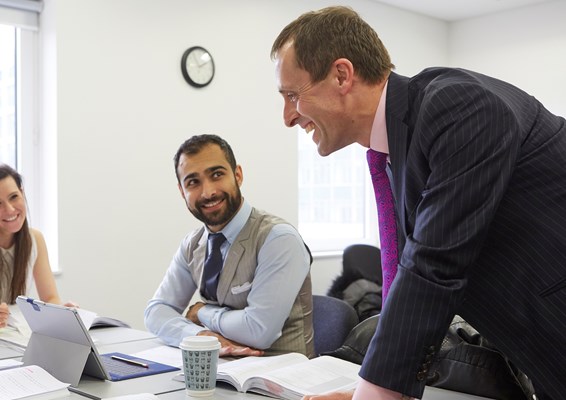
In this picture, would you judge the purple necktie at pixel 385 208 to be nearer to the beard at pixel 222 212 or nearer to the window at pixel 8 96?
the beard at pixel 222 212

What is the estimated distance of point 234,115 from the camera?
15.9ft

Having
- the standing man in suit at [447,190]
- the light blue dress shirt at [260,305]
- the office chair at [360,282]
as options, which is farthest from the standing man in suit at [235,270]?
the office chair at [360,282]

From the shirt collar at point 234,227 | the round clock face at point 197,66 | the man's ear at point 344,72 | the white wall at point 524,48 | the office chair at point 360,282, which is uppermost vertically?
the white wall at point 524,48

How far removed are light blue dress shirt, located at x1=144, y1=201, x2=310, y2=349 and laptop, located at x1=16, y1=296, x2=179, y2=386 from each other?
0.36m

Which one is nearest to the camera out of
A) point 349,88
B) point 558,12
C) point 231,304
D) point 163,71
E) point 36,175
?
point 349,88

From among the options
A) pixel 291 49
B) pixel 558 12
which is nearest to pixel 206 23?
pixel 558 12

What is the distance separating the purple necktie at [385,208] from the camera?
1419 millimetres

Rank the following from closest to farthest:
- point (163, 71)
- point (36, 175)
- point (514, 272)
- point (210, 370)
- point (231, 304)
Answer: point (514, 272), point (210, 370), point (231, 304), point (36, 175), point (163, 71)

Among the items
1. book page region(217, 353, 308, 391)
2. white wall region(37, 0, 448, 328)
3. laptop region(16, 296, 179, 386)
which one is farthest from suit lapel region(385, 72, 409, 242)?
white wall region(37, 0, 448, 328)

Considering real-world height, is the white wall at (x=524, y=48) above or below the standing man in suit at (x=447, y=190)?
above

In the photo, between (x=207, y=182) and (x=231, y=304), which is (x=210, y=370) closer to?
(x=231, y=304)

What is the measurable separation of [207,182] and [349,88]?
124cm

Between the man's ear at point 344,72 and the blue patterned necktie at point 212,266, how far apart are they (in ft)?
4.18

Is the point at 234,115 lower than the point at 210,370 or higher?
higher
